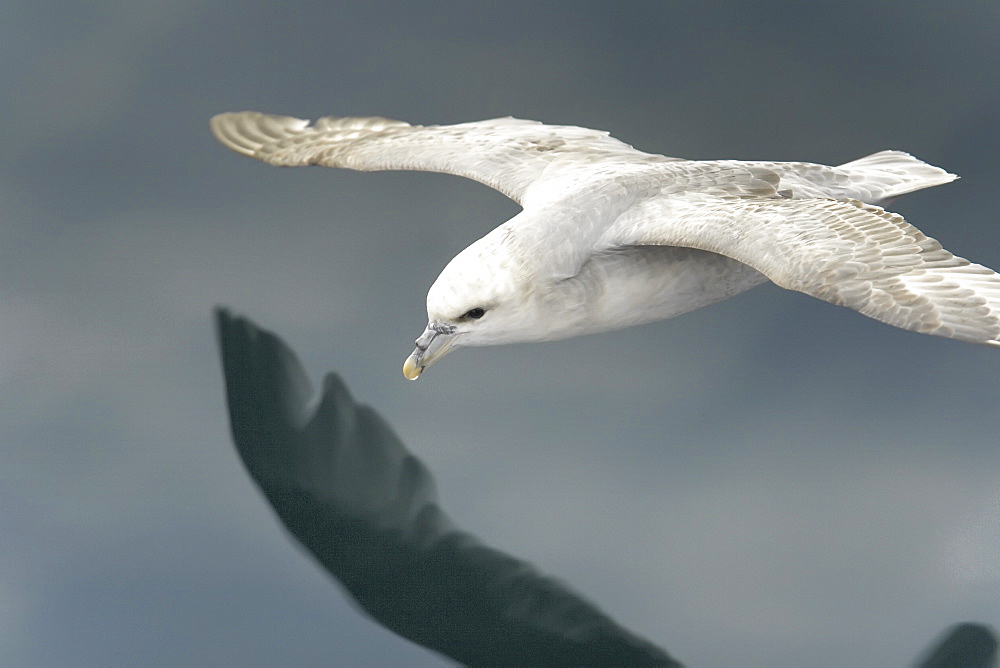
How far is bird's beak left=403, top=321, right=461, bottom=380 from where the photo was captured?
5180 millimetres

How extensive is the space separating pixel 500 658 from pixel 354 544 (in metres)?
0.95

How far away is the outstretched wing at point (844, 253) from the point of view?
4770 mm

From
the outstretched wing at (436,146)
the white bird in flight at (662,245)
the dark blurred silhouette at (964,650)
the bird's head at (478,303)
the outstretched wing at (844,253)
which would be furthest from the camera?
the outstretched wing at (436,146)

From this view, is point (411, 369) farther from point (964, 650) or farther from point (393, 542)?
point (964, 650)

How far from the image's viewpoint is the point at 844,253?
499 cm

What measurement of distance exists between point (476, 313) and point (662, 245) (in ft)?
3.05

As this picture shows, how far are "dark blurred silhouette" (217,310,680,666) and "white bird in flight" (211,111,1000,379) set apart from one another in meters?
1.01

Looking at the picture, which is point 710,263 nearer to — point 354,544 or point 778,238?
point 778,238

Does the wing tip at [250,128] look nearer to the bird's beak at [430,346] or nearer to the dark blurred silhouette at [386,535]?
the dark blurred silhouette at [386,535]

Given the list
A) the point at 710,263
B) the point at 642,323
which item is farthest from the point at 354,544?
the point at 710,263

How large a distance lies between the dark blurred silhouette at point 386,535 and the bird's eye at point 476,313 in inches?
46.7

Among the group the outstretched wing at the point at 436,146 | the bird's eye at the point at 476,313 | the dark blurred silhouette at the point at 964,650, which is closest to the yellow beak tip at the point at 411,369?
the bird's eye at the point at 476,313

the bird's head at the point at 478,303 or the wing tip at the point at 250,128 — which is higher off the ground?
the wing tip at the point at 250,128

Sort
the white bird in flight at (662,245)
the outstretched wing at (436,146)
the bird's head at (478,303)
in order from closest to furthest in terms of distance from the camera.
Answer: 1. the white bird in flight at (662,245)
2. the bird's head at (478,303)
3. the outstretched wing at (436,146)
